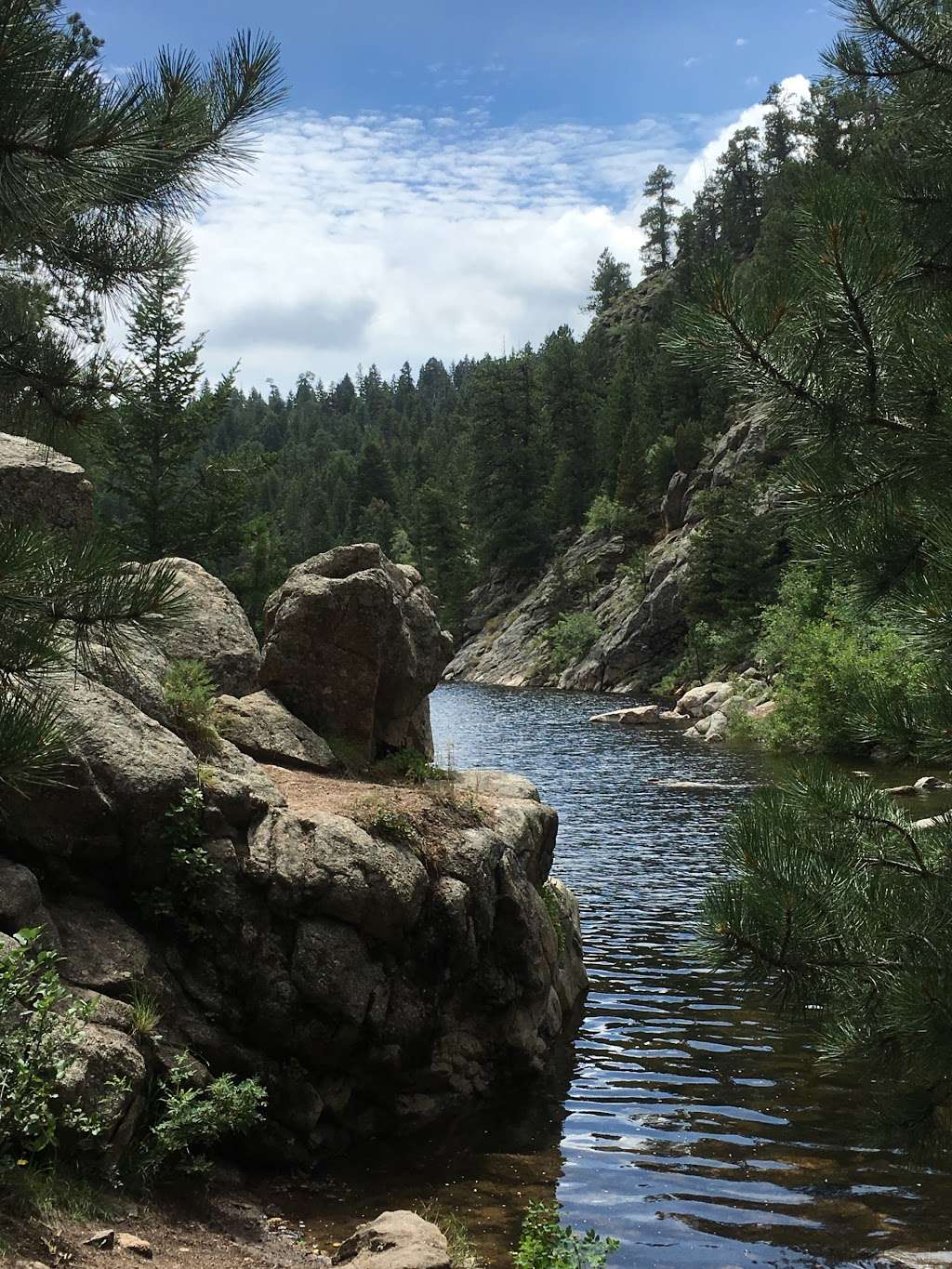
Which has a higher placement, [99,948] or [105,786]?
[105,786]

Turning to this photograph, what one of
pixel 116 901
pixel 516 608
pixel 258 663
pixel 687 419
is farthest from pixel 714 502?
pixel 116 901

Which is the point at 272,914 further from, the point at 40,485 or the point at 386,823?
the point at 40,485

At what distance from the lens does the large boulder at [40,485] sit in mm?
9359

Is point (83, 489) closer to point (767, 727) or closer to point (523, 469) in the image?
point (767, 727)

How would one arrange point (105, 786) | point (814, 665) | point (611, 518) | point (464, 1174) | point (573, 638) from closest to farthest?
point (105, 786) → point (464, 1174) → point (814, 665) → point (573, 638) → point (611, 518)

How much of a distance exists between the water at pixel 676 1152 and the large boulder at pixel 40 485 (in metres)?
5.97

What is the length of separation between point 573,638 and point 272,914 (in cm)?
5916

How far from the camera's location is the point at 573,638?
219ft

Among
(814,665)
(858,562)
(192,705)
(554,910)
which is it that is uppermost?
(858,562)

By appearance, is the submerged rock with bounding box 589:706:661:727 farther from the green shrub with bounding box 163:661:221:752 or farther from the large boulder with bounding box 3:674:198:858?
the large boulder with bounding box 3:674:198:858

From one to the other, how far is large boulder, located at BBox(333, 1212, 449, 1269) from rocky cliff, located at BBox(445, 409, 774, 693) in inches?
1910

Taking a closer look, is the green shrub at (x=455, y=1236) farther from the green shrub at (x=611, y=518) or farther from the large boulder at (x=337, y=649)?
the green shrub at (x=611, y=518)

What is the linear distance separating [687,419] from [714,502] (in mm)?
19266

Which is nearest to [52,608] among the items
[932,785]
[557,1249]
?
[557,1249]
